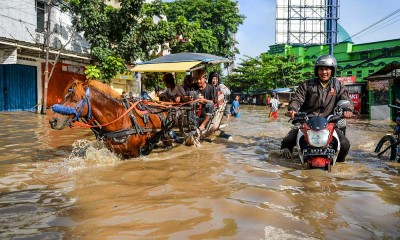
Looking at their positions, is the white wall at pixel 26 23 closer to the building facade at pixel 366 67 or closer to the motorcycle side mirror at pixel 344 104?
the motorcycle side mirror at pixel 344 104

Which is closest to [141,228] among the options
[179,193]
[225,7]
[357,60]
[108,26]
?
[179,193]

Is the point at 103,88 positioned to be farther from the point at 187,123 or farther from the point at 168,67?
the point at 168,67

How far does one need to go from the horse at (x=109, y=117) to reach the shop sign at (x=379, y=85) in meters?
17.4

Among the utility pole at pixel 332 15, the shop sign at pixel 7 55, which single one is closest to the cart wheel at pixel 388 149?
the shop sign at pixel 7 55

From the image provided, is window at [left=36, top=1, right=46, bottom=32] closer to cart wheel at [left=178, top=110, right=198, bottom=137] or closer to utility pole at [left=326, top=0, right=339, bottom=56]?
cart wheel at [left=178, top=110, right=198, bottom=137]

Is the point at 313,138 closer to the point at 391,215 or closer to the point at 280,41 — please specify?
the point at 391,215

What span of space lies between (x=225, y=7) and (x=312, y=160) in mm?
37246

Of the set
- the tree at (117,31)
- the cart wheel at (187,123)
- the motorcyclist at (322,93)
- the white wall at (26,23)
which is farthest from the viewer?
the tree at (117,31)

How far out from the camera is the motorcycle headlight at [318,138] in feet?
15.6

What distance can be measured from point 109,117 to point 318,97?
3.33 metres

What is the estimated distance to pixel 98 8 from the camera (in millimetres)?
19734

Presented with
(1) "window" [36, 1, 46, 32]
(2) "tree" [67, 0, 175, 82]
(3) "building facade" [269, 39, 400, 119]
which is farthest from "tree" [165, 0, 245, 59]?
(1) "window" [36, 1, 46, 32]

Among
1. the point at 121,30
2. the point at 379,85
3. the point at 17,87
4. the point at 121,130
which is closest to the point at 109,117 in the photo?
the point at 121,130

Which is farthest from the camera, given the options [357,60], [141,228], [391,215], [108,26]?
[357,60]
